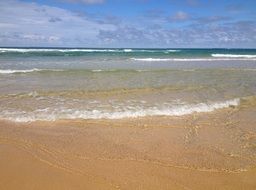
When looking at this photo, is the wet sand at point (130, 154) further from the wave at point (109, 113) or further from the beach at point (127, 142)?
the wave at point (109, 113)

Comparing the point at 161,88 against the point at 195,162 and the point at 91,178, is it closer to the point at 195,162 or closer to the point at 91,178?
the point at 195,162

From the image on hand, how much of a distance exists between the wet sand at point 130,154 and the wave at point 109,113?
40 centimetres

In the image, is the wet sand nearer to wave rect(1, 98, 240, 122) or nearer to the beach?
→ the beach

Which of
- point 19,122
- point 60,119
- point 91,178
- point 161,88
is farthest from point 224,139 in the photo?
point 161,88

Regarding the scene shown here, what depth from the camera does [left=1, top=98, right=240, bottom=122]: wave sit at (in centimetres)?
771

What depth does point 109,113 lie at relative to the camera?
8188mm

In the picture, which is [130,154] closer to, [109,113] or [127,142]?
[127,142]

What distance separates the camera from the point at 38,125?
7.05m

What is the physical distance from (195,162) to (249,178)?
88cm

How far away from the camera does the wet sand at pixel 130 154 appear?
14.6ft

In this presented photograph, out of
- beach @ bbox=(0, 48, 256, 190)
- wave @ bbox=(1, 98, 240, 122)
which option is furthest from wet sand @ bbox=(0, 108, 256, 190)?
wave @ bbox=(1, 98, 240, 122)

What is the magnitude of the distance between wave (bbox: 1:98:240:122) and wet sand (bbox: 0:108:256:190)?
1.30 ft

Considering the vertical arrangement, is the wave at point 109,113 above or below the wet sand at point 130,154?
above

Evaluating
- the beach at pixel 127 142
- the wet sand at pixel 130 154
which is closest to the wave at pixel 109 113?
the beach at pixel 127 142
